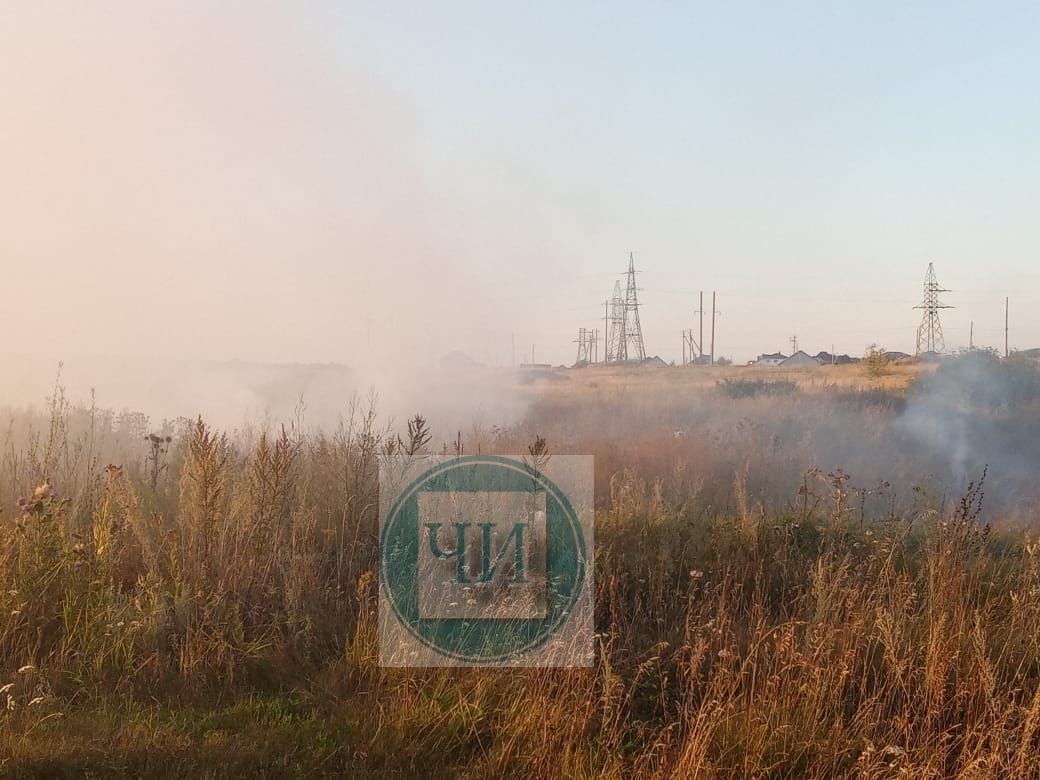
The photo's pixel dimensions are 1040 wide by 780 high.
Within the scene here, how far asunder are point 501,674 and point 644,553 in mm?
1808

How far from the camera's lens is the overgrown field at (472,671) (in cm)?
290

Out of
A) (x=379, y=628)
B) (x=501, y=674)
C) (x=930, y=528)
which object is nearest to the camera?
(x=501, y=674)

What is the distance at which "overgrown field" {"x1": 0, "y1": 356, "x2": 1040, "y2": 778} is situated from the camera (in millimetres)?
2902

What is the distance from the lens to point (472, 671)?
3520mm

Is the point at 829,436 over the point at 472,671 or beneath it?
over

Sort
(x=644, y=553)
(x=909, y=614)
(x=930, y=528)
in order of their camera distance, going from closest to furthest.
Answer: (x=909, y=614) < (x=644, y=553) < (x=930, y=528)

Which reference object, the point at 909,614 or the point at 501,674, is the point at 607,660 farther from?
the point at 909,614

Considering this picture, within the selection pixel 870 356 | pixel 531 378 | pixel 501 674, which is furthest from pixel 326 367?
pixel 870 356

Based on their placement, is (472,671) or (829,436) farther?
(829,436)

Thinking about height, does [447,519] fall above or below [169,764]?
above

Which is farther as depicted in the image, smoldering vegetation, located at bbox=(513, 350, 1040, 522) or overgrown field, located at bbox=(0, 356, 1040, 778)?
smoldering vegetation, located at bbox=(513, 350, 1040, 522)

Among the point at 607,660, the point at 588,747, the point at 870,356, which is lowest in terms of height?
the point at 588,747

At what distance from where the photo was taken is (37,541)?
4074 millimetres

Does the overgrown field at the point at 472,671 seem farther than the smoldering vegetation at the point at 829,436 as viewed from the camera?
No
